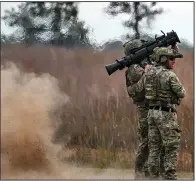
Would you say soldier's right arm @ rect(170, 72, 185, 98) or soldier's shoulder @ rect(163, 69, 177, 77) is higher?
soldier's shoulder @ rect(163, 69, 177, 77)

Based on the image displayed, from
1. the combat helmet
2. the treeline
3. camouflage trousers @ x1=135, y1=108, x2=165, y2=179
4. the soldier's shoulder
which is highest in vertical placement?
the treeline

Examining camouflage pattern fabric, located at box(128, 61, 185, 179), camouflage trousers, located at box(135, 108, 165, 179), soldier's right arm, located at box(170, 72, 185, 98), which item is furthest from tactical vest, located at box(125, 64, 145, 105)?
soldier's right arm, located at box(170, 72, 185, 98)

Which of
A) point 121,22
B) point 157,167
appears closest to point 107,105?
point 121,22

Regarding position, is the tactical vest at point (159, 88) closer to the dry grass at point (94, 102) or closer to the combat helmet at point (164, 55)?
the combat helmet at point (164, 55)

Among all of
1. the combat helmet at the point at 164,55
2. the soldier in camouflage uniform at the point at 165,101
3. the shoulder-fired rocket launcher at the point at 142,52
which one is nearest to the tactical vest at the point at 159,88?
the soldier in camouflage uniform at the point at 165,101

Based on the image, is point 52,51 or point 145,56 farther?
point 52,51

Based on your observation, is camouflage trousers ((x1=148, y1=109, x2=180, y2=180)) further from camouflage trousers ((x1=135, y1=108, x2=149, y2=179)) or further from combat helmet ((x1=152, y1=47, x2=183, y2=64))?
combat helmet ((x1=152, y1=47, x2=183, y2=64))

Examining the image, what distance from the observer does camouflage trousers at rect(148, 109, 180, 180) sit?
809cm

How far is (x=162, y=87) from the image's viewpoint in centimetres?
805

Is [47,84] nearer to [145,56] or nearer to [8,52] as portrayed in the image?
[8,52]

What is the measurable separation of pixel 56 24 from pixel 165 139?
8.93 ft

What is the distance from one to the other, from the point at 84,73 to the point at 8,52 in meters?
1.15

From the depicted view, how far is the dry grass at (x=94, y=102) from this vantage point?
970cm

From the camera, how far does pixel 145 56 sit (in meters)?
8.62
